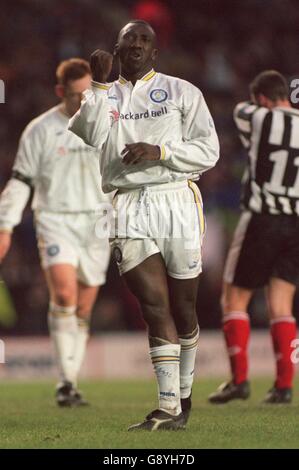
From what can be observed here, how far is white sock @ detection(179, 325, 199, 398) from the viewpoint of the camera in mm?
6125

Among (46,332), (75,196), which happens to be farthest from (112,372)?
(75,196)

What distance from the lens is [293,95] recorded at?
8289mm

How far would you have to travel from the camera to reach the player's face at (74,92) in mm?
8484

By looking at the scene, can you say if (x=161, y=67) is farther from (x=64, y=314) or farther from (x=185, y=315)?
(x=185, y=315)

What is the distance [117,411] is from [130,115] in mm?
2435

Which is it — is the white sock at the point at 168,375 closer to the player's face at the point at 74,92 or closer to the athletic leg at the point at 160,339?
the athletic leg at the point at 160,339

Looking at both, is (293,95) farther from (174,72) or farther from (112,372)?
(174,72)

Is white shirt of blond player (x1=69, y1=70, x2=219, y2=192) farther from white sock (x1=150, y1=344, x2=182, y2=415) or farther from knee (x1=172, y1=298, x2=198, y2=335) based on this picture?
white sock (x1=150, y1=344, x2=182, y2=415)

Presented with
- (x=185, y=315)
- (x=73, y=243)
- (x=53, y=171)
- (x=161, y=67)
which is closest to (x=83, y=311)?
(x=73, y=243)

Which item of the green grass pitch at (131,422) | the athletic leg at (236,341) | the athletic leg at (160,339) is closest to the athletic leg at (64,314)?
the green grass pitch at (131,422)

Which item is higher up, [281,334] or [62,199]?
[62,199]

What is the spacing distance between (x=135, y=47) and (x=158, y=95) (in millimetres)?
280

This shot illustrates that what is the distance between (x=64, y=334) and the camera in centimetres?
862

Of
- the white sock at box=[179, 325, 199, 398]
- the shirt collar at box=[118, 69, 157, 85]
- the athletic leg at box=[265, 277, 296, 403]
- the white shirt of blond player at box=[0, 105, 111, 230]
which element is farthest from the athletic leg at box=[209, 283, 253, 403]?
the shirt collar at box=[118, 69, 157, 85]
